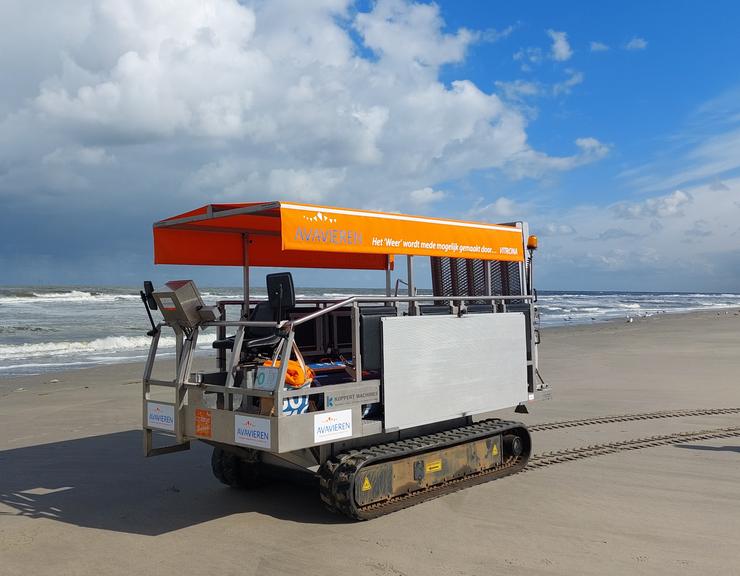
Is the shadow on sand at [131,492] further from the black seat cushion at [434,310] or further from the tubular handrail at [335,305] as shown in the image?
the black seat cushion at [434,310]

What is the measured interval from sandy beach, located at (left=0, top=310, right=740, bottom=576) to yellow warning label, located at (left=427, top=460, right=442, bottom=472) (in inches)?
11.7

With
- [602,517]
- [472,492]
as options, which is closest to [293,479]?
[472,492]

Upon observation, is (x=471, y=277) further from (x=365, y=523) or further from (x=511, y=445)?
(x=365, y=523)

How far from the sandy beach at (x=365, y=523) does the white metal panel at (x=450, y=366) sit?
0.88 metres

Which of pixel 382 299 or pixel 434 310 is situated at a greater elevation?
pixel 382 299

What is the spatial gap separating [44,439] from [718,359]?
16293 mm

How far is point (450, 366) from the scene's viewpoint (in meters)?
6.50

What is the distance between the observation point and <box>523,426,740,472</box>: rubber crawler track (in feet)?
26.2

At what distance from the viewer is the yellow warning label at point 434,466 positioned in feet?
21.4

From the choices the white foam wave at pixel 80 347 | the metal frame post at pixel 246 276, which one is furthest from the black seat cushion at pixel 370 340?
the white foam wave at pixel 80 347

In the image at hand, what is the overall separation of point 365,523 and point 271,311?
231 cm

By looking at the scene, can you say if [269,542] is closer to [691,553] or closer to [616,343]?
[691,553]

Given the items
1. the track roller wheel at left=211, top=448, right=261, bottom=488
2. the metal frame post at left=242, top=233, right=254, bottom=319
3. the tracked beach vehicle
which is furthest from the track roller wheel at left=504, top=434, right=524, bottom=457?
the metal frame post at left=242, top=233, right=254, bottom=319

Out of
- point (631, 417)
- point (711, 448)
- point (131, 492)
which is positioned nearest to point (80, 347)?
point (131, 492)
